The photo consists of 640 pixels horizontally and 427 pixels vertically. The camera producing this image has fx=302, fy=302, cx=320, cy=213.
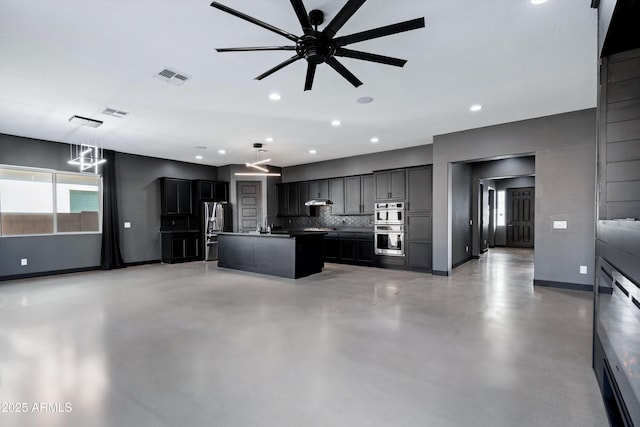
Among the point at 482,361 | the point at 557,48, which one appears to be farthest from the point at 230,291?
the point at 557,48

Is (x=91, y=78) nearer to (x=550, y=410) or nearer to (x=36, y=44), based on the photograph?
(x=36, y=44)

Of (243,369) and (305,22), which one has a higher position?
(305,22)

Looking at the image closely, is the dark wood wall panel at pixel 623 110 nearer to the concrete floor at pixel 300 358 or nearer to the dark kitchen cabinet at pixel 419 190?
the concrete floor at pixel 300 358

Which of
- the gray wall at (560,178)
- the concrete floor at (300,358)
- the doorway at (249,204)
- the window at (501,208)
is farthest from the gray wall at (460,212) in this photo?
the doorway at (249,204)

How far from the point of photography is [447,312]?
3.86 m

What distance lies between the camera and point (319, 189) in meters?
8.93

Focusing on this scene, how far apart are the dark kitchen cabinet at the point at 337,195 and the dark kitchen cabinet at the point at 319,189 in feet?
0.44

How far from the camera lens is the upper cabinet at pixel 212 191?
350 inches

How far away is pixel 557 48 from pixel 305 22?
258 cm

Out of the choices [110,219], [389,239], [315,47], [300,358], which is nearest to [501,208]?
[389,239]

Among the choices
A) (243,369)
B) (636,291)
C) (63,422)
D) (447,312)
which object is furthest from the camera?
(447,312)

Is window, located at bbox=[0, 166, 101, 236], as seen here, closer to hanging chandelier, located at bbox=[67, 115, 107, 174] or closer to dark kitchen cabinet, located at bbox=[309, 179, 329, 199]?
hanging chandelier, located at bbox=[67, 115, 107, 174]

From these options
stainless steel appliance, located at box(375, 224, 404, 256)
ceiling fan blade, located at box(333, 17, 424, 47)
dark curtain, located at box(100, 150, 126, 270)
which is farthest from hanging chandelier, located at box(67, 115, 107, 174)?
stainless steel appliance, located at box(375, 224, 404, 256)

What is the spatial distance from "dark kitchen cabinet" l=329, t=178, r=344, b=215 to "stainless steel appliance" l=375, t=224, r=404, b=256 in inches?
57.6
